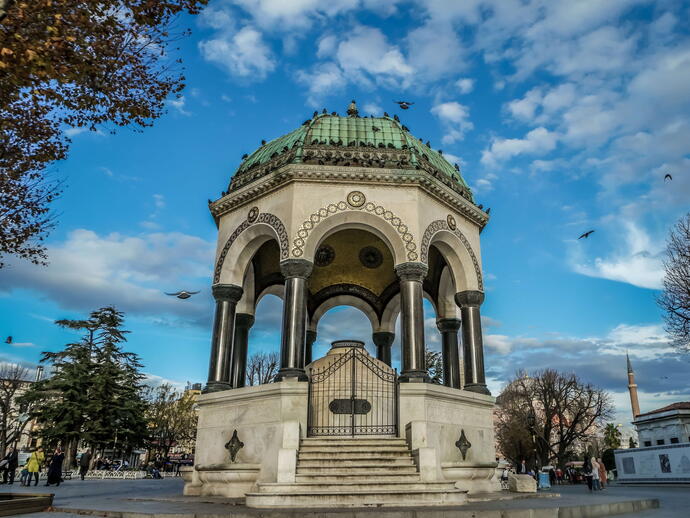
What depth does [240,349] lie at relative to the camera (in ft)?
53.9

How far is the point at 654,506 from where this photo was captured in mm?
10508

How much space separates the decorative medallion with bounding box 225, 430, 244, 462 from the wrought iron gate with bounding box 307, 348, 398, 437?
1.64 m

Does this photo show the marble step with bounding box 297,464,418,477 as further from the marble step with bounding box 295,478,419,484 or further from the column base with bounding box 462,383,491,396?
the column base with bounding box 462,383,491,396

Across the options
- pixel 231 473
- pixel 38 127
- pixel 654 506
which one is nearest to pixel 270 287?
pixel 231 473

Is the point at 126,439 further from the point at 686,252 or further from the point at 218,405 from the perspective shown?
the point at 686,252

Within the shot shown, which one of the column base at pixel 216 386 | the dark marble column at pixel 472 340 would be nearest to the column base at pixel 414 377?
the dark marble column at pixel 472 340

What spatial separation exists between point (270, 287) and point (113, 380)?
75.8 feet

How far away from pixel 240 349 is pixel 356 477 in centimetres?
755

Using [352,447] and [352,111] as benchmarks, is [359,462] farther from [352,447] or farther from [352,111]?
[352,111]

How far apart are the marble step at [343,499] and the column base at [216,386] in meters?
4.83

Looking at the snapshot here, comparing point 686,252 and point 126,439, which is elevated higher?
point 686,252

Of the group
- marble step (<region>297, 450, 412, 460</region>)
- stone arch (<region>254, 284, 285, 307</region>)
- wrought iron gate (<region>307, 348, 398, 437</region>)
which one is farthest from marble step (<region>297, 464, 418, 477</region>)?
stone arch (<region>254, 284, 285, 307</region>)

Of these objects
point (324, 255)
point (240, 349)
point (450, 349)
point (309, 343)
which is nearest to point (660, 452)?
point (450, 349)

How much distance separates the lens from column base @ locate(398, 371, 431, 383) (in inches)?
476
